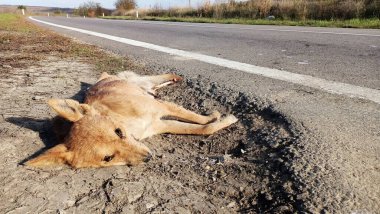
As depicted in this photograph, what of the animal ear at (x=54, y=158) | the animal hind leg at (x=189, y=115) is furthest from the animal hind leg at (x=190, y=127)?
the animal ear at (x=54, y=158)

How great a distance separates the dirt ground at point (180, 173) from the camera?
2.18 m

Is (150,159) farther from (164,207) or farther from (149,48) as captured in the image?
(149,48)

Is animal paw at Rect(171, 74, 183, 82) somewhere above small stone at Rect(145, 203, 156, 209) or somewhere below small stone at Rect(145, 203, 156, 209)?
above

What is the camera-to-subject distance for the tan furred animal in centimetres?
271

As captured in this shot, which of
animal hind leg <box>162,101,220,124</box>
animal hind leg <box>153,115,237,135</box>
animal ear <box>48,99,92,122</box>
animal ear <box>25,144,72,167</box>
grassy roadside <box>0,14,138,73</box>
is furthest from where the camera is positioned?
grassy roadside <box>0,14,138,73</box>

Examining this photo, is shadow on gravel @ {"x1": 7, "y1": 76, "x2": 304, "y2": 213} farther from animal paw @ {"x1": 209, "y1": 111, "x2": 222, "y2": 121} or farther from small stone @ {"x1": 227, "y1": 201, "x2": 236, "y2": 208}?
animal paw @ {"x1": 209, "y1": 111, "x2": 222, "y2": 121}

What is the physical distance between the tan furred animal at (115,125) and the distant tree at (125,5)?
2440 inches

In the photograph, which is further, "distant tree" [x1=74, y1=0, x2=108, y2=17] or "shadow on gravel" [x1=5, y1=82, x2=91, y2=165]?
"distant tree" [x1=74, y1=0, x2=108, y2=17]

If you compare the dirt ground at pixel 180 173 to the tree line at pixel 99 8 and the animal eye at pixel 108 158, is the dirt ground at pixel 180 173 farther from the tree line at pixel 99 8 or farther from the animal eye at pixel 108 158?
the tree line at pixel 99 8

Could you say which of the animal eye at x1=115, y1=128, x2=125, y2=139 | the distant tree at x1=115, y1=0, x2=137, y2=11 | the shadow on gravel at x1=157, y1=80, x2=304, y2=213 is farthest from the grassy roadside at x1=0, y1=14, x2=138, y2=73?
the distant tree at x1=115, y1=0, x2=137, y2=11

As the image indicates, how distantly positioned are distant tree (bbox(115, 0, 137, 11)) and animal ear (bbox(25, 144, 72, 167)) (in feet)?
206

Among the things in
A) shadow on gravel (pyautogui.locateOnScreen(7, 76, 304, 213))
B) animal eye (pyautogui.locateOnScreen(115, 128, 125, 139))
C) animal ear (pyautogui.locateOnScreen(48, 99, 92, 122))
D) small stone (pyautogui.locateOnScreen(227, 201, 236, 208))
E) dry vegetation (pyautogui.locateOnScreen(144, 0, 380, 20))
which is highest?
dry vegetation (pyautogui.locateOnScreen(144, 0, 380, 20))

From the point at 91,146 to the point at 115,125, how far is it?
299 mm

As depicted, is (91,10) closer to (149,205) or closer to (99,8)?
(99,8)
